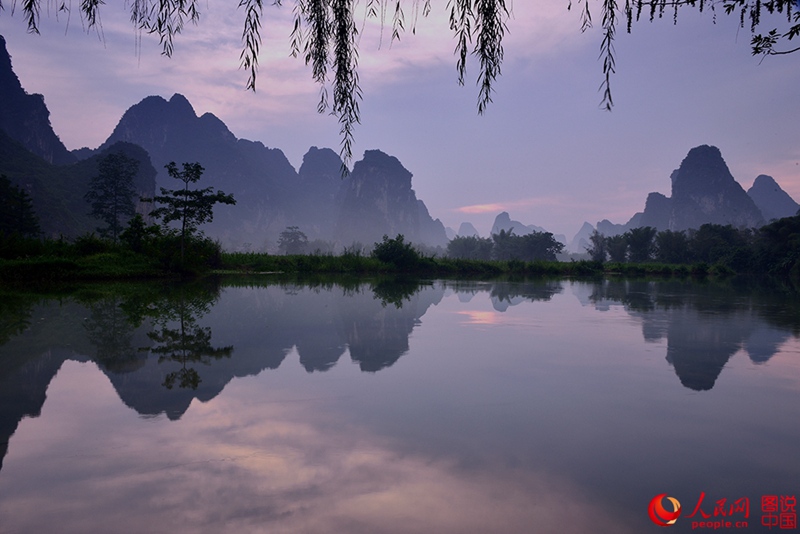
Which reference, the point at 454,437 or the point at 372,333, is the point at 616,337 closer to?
the point at 372,333

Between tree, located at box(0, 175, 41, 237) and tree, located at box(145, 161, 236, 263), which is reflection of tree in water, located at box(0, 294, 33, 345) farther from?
tree, located at box(0, 175, 41, 237)

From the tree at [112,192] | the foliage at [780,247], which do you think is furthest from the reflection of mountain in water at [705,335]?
the tree at [112,192]

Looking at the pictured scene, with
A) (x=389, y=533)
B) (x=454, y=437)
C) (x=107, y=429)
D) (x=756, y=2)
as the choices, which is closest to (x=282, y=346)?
(x=107, y=429)

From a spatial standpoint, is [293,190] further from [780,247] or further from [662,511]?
[662,511]

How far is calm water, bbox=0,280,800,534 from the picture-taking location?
2.08 metres

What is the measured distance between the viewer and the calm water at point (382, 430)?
2.08 m

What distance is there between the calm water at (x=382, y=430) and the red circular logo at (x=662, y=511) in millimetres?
41

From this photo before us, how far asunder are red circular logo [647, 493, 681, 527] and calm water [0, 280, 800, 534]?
4 cm

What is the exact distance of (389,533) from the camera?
74.2 inches

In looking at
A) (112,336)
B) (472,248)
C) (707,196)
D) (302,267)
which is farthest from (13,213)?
(707,196)

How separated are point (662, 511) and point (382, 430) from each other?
62.2 inches

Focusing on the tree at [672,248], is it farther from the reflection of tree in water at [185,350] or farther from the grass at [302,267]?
the reflection of tree in water at [185,350]

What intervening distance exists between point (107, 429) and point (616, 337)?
631 centimetres

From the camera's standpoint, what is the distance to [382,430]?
298 centimetres
